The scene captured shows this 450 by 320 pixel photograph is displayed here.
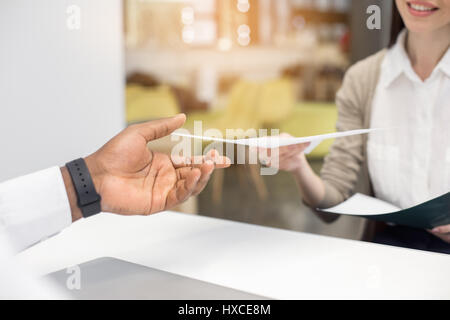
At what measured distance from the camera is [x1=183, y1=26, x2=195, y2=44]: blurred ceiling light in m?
1.86

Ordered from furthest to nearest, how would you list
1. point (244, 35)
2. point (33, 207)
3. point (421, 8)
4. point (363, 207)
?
point (244, 35) → point (363, 207) → point (421, 8) → point (33, 207)

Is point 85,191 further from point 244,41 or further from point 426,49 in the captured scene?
point 244,41

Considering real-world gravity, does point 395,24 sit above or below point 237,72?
above

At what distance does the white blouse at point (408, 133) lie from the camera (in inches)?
38.2

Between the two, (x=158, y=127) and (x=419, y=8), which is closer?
(x=158, y=127)

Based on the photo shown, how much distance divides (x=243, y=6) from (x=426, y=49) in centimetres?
98

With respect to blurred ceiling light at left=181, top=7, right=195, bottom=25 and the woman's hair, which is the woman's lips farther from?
blurred ceiling light at left=181, top=7, right=195, bottom=25

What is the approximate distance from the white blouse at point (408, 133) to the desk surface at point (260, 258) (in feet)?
0.75

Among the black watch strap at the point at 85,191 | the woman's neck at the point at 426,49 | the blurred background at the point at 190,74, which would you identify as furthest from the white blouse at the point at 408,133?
the black watch strap at the point at 85,191

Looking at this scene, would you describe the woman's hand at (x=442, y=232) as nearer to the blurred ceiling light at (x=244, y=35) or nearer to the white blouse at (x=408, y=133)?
the white blouse at (x=408, y=133)

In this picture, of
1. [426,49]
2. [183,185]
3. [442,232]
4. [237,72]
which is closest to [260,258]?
[183,185]

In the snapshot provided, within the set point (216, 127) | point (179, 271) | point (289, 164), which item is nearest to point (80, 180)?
point (179, 271)

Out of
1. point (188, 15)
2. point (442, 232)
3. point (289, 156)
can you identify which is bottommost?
point (442, 232)

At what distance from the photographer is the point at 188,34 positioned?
6.14 ft
